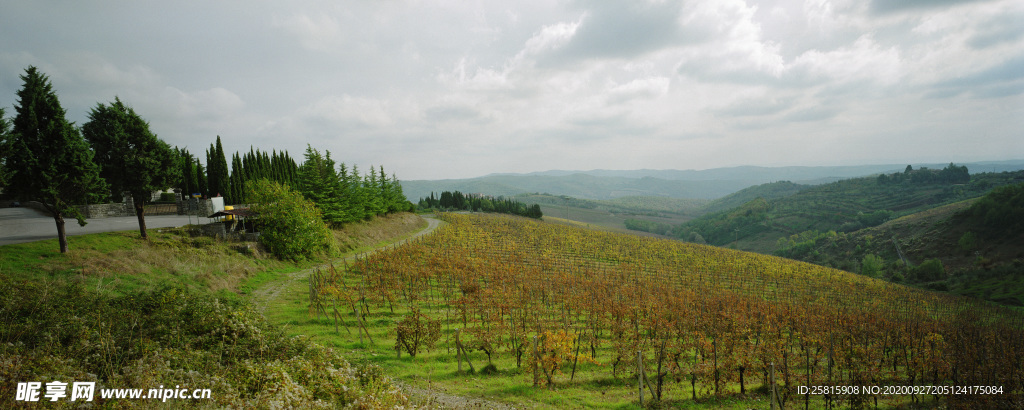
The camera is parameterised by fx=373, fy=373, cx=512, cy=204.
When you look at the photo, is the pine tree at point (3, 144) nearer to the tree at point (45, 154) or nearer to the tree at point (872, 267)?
the tree at point (45, 154)

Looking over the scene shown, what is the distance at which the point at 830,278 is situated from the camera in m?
47.0

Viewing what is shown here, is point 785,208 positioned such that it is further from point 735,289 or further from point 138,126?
point 138,126

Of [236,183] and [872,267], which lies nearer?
[236,183]

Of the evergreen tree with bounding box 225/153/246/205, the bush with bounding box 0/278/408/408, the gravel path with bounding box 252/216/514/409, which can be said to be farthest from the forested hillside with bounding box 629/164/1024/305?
the evergreen tree with bounding box 225/153/246/205

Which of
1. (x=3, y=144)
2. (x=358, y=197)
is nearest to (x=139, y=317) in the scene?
(x=3, y=144)

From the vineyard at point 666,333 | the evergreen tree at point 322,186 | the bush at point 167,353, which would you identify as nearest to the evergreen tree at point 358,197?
the evergreen tree at point 322,186

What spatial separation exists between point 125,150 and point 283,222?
977cm

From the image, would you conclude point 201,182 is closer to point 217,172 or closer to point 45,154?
point 217,172

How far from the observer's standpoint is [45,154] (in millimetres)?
15523

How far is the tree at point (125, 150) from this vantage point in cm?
1975

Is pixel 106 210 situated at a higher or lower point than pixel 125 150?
lower

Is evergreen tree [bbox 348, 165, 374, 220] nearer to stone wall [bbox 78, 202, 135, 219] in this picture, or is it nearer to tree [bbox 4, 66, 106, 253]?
stone wall [bbox 78, 202, 135, 219]

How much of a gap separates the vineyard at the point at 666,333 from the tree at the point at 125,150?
1049 centimetres

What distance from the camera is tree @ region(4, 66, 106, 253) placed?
15133 millimetres
